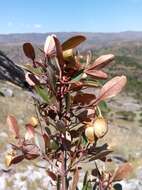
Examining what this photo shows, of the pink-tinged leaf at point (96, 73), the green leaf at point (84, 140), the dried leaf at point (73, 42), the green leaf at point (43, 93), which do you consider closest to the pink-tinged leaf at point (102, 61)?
the pink-tinged leaf at point (96, 73)

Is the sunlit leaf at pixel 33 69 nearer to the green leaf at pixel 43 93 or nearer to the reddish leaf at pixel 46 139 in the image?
the green leaf at pixel 43 93

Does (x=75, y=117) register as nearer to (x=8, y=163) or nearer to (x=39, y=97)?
(x=39, y=97)

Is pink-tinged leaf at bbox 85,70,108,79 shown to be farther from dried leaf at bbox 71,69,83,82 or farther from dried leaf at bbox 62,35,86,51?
dried leaf at bbox 62,35,86,51

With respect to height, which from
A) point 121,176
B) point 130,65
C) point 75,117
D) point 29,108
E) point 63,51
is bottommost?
point 130,65

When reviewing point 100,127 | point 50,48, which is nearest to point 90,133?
point 100,127

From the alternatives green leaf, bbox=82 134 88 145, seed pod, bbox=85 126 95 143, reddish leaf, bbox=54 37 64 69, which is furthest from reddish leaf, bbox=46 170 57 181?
reddish leaf, bbox=54 37 64 69

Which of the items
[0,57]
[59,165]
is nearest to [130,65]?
[0,57]

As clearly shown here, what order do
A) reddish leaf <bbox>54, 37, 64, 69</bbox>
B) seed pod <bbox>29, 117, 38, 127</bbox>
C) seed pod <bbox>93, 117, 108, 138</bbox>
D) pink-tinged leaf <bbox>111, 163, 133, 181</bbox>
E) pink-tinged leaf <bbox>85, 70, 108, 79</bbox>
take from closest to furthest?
reddish leaf <bbox>54, 37, 64, 69</bbox>, seed pod <bbox>93, 117, 108, 138</bbox>, pink-tinged leaf <bbox>85, 70, 108, 79</bbox>, pink-tinged leaf <bbox>111, 163, 133, 181</bbox>, seed pod <bbox>29, 117, 38, 127</bbox>
